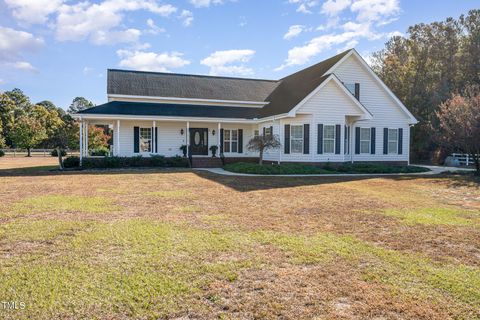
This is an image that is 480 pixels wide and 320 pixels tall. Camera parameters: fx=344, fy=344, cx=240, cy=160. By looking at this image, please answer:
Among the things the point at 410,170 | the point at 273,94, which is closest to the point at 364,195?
the point at 410,170

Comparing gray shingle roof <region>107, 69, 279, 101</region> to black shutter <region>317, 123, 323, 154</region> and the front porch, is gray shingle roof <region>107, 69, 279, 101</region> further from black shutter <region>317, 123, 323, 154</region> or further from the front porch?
black shutter <region>317, 123, 323, 154</region>

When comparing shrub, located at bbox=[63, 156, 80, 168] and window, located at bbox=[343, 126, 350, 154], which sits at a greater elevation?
window, located at bbox=[343, 126, 350, 154]

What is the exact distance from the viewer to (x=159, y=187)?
11.7 meters

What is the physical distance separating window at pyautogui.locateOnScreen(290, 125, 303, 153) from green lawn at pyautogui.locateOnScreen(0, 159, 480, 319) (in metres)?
11.4

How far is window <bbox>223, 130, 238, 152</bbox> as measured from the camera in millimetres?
24734

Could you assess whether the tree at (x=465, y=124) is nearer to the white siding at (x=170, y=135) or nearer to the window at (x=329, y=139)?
the window at (x=329, y=139)

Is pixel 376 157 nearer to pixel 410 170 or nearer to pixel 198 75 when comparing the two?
pixel 410 170

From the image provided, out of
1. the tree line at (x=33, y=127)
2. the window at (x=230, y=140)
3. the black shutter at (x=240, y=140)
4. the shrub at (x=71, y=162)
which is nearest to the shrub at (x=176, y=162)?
the window at (x=230, y=140)

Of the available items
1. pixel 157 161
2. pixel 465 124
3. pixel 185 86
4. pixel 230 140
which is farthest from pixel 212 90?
pixel 465 124

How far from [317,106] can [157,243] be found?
53.0 feet

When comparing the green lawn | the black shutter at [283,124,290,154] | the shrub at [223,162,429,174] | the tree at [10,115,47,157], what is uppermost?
the tree at [10,115,47,157]

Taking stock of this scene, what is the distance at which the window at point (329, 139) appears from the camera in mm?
20159

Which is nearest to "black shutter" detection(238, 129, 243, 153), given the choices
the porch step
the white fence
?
the porch step

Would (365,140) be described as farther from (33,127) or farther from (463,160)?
(33,127)
